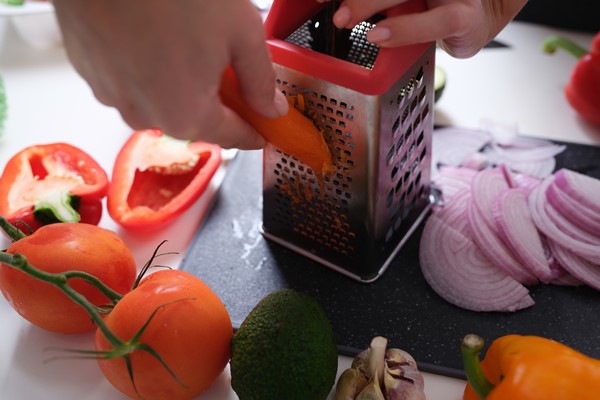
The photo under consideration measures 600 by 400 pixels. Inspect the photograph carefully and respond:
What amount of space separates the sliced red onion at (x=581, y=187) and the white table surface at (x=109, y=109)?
0.19m

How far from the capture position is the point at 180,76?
0.58 metres

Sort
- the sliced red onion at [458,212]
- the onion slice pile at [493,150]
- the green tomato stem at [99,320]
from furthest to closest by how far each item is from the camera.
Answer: the onion slice pile at [493,150] < the sliced red onion at [458,212] < the green tomato stem at [99,320]

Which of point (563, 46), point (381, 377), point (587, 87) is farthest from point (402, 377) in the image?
point (563, 46)

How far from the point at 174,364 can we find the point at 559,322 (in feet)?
1.58

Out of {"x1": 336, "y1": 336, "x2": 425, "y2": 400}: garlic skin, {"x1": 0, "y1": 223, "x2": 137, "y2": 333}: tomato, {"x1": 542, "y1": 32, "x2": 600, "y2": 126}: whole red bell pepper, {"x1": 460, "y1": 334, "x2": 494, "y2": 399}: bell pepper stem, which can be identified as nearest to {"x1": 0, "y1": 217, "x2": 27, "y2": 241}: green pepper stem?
{"x1": 0, "y1": 223, "x2": 137, "y2": 333}: tomato

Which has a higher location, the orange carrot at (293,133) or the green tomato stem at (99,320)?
the orange carrot at (293,133)

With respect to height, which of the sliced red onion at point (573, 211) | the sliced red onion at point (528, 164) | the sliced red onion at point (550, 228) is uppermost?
the sliced red onion at point (573, 211)

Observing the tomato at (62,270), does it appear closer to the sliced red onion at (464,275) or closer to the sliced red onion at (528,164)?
the sliced red onion at (464,275)

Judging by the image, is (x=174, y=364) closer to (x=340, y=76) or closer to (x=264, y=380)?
(x=264, y=380)

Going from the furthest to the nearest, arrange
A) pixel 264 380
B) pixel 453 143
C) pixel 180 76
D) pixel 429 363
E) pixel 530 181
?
1. pixel 453 143
2. pixel 530 181
3. pixel 429 363
4. pixel 264 380
5. pixel 180 76

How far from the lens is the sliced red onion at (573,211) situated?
3.05 ft

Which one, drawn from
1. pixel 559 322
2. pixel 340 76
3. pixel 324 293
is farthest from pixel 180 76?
pixel 559 322

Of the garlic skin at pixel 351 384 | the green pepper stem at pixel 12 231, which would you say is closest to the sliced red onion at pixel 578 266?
the garlic skin at pixel 351 384

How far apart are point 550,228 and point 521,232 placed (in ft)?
0.14
